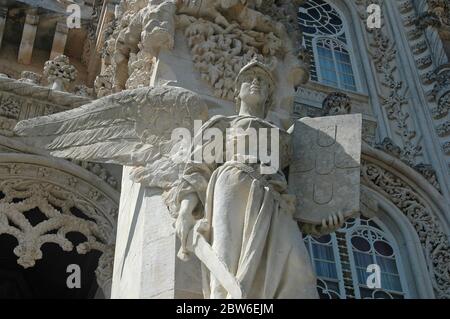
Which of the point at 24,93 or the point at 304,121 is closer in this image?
the point at 304,121

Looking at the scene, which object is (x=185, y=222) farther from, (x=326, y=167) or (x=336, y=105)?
(x=336, y=105)

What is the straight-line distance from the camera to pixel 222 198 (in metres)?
5.67

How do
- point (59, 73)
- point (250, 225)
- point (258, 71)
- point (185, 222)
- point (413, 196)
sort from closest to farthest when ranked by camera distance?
1. point (250, 225)
2. point (185, 222)
3. point (258, 71)
4. point (59, 73)
5. point (413, 196)

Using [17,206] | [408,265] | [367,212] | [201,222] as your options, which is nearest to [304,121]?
[367,212]

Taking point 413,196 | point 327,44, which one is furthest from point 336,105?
point 327,44

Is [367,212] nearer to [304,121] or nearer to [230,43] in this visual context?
[304,121]

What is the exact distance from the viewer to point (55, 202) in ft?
30.4

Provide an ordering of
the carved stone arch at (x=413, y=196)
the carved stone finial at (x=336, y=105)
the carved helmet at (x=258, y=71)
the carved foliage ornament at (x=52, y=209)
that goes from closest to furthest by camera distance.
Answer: the carved helmet at (x=258, y=71)
the carved foliage ornament at (x=52, y=209)
the carved stone arch at (x=413, y=196)
the carved stone finial at (x=336, y=105)

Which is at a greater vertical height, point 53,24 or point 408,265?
point 53,24

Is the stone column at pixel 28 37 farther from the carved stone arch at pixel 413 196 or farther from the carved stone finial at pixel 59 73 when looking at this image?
the carved stone arch at pixel 413 196

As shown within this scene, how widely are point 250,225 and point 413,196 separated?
7.14 metres

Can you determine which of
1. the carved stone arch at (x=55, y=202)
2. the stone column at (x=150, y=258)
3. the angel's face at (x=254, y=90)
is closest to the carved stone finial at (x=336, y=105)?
the carved stone arch at (x=55, y=202)

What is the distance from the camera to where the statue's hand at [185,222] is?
5548mm

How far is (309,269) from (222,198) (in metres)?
0.76
